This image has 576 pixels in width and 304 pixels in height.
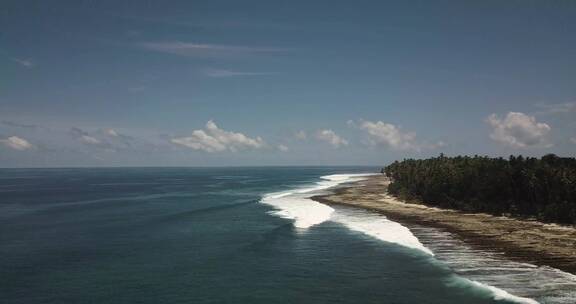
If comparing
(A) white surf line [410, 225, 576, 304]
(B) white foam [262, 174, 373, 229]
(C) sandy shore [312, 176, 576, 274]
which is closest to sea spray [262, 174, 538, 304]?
(B) white foam [262, 174, 373, 229]

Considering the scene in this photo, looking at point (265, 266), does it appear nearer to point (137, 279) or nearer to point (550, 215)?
point (137, 279)

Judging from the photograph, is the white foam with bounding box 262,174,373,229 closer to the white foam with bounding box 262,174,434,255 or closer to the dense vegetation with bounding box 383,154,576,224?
the white foam with bounding box 262,174,434,255

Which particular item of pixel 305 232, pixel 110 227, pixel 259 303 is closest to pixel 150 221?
pixel 110 227

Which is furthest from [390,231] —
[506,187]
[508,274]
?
[506,187]

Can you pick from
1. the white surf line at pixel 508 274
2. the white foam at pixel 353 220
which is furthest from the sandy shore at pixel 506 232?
the white foam at pixel 353 220

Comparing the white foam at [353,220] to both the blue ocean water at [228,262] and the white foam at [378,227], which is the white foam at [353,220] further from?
the blue ocean water at [228,262]
